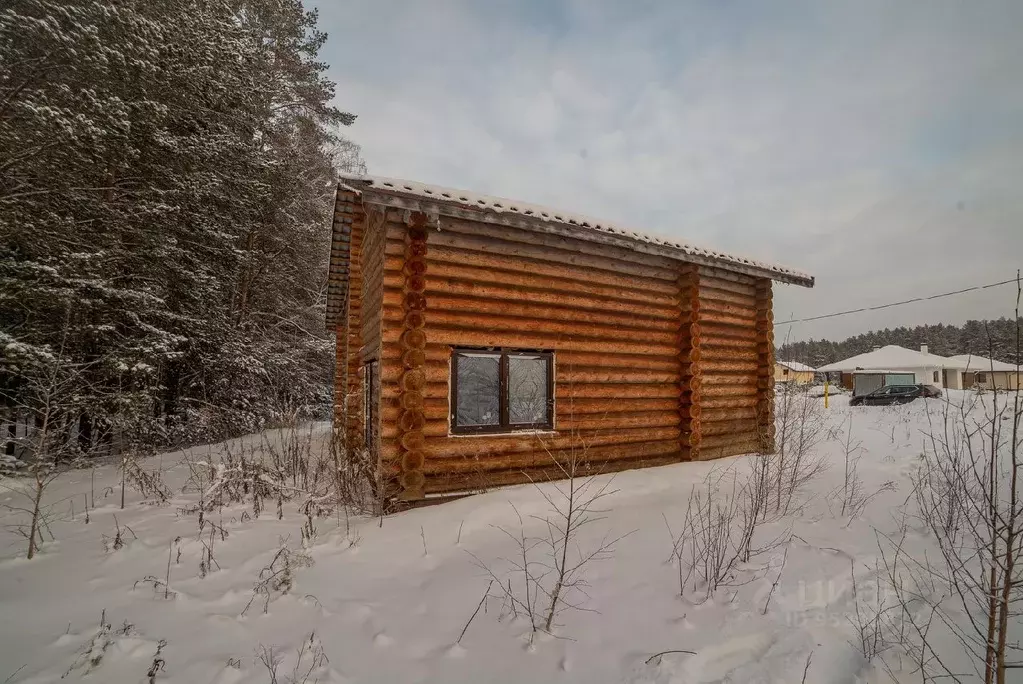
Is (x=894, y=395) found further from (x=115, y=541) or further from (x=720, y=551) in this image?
(x=115, y=541)

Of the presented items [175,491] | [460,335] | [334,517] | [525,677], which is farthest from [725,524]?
[175,491]

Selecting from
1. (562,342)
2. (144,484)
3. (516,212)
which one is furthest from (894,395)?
(144,484)

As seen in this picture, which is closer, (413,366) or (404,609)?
(404,609)

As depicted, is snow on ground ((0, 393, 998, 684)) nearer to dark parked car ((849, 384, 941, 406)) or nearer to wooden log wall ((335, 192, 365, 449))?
wooden log wall ((335, 192, 365, 449))

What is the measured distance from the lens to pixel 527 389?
286 inches

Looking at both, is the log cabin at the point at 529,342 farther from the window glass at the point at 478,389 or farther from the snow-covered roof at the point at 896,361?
the snow-covered roof at the point at 896,361

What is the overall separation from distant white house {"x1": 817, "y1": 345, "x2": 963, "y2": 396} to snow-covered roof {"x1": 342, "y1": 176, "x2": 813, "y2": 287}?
122ft

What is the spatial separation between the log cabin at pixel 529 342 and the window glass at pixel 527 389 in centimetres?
2

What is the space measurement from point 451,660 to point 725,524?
3427mm

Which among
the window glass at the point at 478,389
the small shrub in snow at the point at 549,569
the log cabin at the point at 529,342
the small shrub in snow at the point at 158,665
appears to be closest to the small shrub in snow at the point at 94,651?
the small shrub in snow at the point at 158,665

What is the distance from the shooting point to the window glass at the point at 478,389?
6836 mm

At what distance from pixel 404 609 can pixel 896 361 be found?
160ft

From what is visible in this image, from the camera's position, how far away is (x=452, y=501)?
6.49 m

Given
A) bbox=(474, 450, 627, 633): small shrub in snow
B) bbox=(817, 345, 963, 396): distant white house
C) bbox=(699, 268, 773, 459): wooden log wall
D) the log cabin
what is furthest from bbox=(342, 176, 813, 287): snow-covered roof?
bbox=(817, 345, 963, 396): distant white house
